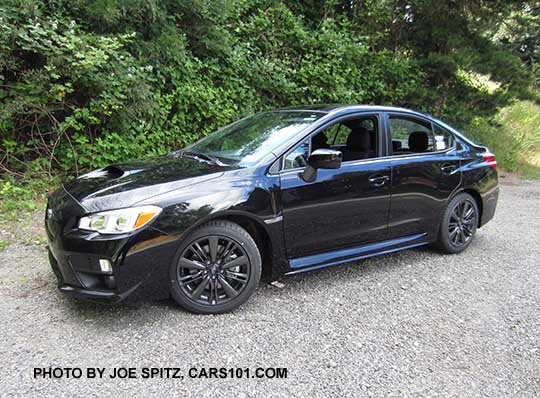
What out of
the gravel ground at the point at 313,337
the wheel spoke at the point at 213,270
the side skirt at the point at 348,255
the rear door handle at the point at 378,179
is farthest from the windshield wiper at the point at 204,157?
the rear door handle at the point at 378,179

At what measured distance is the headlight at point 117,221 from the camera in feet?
8.16

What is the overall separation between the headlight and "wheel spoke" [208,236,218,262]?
17.3 inches

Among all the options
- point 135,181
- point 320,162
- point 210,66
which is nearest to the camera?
point 135,181

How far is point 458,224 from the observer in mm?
4094

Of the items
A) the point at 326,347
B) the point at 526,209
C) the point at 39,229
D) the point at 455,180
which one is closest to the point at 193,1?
the point at 39,229

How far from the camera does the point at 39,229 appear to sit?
171 inches

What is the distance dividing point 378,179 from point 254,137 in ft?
3.68

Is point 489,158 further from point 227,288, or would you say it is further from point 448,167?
point 227,288

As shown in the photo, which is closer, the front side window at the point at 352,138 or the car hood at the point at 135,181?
the car hood at the point at 135,181

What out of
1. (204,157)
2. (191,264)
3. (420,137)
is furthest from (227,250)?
(420,137)

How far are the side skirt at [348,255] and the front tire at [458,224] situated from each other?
29 centimetres

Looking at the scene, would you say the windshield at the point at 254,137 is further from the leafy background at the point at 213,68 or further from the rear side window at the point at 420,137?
the leafy background at the point at 213,68

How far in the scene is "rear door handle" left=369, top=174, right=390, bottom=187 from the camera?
3.40 m

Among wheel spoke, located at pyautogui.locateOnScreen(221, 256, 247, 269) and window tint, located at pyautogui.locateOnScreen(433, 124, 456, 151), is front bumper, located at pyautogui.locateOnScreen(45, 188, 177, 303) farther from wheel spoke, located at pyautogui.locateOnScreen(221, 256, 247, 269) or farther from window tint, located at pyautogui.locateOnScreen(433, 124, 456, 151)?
window tint, located at pyautogui.locateOnScreen(433, 124, 456, 151)
